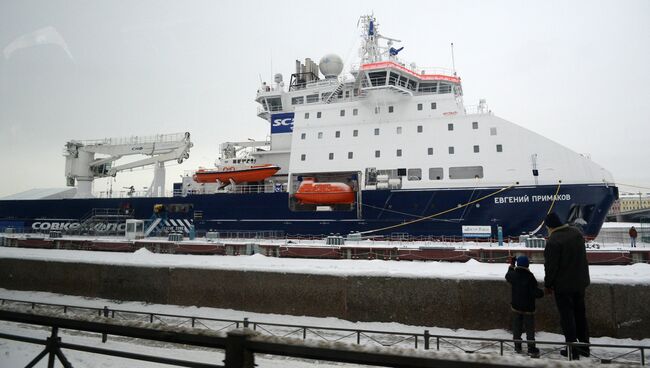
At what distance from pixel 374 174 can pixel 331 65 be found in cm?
1082

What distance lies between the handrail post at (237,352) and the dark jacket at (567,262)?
4019 millimetres

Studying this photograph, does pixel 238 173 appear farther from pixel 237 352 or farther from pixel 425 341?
pixel 237 352

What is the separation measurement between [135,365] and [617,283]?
7138mm

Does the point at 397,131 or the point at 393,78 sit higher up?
the point at 393,78

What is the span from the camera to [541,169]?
57.1ft

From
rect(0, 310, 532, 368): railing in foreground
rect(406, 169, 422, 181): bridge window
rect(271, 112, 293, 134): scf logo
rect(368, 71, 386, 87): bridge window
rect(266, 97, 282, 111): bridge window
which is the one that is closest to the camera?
rect(0, 310, 532, 368): railing in foreground

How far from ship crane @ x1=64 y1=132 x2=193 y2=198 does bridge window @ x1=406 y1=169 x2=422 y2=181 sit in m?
17.1

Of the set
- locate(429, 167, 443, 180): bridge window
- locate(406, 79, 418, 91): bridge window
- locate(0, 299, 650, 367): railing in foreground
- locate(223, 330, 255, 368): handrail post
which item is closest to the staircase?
locate(429, 167, 443, 180): bridge window

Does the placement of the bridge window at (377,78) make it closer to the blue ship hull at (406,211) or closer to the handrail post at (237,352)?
the blue ship hull at (406,211)

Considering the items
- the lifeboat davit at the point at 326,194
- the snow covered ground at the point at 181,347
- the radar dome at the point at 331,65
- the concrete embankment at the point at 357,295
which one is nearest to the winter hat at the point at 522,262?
the snow covered ground at the point at 181,347

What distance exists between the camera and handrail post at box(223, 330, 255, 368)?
1.73m

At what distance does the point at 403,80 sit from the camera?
21.6 meters

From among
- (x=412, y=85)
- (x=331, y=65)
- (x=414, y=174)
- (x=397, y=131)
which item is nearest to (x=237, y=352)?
(x=414, y=174)

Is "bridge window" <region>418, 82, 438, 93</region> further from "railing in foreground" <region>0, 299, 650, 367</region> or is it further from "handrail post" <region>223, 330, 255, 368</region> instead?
"handrail post" <region>223, 330, 255, 368</region>
